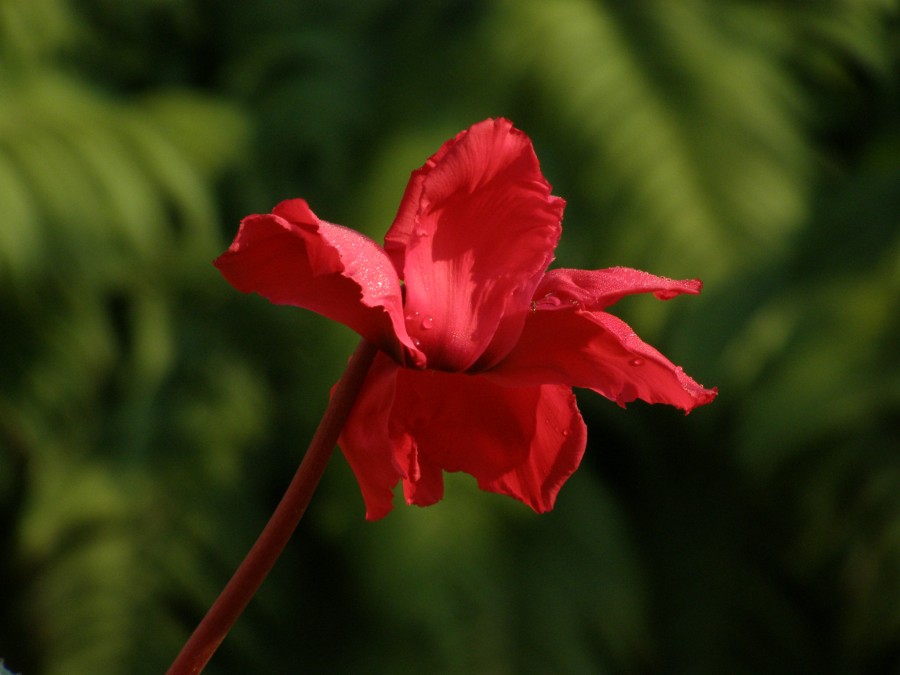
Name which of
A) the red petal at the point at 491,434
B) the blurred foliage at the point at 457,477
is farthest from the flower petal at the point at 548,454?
the blurred foliage at the point at 457,477

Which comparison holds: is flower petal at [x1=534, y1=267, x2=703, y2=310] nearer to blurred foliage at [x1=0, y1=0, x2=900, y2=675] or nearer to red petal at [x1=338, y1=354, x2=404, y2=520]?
red petal at [x1=338, y1=354, x2=404, y2=520]

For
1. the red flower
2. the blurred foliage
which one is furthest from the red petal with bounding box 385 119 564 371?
the blurred foliage

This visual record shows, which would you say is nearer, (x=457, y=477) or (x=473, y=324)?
(x=473, y=324)

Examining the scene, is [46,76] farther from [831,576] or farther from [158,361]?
[831,576]

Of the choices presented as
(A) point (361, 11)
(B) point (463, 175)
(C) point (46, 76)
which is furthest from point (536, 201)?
(A) point (361, 11)

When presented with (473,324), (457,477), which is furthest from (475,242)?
(457,477)

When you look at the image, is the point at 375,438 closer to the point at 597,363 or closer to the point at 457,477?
the point at 597,363

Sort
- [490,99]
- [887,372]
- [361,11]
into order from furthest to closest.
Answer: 1. [361,11]
2. [490,99]
3. [887,372]
